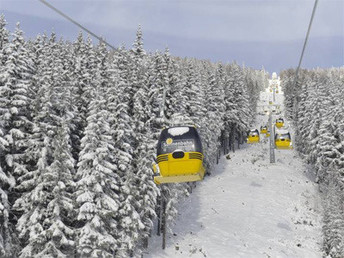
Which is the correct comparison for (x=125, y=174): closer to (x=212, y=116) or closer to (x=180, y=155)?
(x=180, y=155)

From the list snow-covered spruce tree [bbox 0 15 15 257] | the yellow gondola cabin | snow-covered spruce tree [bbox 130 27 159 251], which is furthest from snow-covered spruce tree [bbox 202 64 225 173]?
the yellow gondola cabin

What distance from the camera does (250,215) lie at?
42.9 m

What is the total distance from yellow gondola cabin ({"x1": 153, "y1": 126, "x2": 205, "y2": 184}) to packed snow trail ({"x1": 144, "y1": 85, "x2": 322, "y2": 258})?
67.4 ft

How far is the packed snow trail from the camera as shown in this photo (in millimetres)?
35500

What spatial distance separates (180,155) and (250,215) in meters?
31.7

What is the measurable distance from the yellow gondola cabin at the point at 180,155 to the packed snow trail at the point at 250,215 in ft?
67.4

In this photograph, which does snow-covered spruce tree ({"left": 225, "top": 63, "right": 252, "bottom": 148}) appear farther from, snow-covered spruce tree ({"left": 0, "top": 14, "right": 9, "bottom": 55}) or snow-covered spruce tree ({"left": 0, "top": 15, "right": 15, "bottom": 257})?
snow-covered spruce tree ({"left": 0, "top": 15, "right": 15, "bottom": 257})

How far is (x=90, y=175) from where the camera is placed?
25.8 metres

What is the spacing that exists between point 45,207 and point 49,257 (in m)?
3.34

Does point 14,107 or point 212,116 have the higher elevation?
point 14,107

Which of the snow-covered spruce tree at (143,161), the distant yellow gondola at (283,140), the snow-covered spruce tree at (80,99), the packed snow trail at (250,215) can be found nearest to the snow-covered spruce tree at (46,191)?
the snow-covered spruce tree at (80,99)

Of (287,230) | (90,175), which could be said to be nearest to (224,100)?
(287,230)

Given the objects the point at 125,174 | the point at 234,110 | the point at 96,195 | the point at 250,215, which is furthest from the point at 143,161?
the point at 234,110

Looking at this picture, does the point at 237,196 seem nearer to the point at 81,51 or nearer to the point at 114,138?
the point at 114,138
